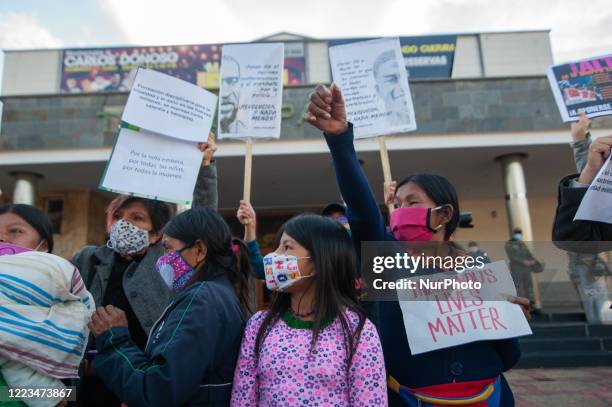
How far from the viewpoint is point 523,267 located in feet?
5.60

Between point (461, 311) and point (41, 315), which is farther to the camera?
point (461, 311)

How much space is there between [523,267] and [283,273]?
934mm

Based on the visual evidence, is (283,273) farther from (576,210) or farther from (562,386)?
(562,386)

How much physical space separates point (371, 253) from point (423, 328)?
1.10ft

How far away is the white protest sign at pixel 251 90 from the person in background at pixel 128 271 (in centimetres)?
98

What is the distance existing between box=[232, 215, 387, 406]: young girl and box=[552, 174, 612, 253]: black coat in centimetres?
95

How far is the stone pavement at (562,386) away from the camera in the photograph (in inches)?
155

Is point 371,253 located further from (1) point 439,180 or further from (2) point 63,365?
(2) point 63,365

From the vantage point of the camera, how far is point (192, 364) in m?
1.42

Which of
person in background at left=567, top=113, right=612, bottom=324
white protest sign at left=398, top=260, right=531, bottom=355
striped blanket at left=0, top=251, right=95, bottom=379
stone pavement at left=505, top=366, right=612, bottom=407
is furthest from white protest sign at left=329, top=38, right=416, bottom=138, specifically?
stone pavement at left=505, top=366, right=612, bottom=407

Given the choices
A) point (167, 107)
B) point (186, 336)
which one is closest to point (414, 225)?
point (186, 336)

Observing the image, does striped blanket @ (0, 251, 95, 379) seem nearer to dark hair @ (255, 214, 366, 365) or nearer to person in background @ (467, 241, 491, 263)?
dark hair @ (255, 214, 366, 365)

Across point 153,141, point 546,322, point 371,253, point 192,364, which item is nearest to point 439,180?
point 371,253

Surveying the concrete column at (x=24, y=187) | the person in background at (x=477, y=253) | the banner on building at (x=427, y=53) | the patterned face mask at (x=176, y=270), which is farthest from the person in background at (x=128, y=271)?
the banner on building at (x=427, y=53)
